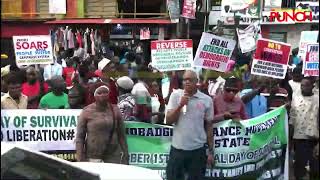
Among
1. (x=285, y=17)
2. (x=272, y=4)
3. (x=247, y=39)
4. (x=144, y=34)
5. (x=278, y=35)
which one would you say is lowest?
(x=278, y=35)

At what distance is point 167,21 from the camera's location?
1042 inches

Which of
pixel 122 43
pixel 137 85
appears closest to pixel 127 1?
pixel 122 43

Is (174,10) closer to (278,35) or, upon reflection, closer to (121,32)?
(121,32)

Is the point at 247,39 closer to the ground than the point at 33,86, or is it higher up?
higher up

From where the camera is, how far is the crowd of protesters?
22.5 feet

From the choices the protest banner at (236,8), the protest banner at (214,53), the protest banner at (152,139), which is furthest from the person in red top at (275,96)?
the protest banner at (236,8)

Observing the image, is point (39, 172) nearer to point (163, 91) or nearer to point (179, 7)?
point (163, 91)

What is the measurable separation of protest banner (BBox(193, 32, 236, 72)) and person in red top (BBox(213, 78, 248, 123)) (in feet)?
4.86

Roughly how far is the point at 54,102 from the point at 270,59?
3.09 m

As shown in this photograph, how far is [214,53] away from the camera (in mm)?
9297

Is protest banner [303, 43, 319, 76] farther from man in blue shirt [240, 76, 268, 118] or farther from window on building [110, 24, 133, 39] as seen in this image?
window on building [110, 24, 133, 39]

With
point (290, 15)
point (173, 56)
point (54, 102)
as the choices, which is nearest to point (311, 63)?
point (173, 56)

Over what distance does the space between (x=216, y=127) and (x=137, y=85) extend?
193 cm

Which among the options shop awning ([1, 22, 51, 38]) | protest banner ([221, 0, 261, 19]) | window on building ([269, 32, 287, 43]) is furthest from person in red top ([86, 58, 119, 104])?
shop awning ([1, 22, 51, 38])
